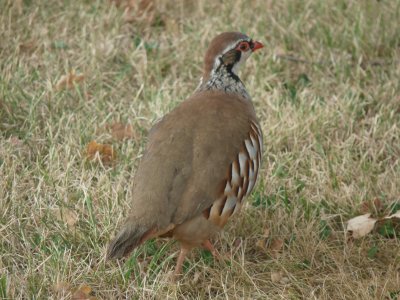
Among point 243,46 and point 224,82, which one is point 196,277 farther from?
point 243,46

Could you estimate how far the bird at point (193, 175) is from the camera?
337 cm

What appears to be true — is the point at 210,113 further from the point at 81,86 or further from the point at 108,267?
the point at 81,86

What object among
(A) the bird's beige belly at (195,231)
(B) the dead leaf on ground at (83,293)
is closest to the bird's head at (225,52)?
(A) the bird's beige belly at (195,231)

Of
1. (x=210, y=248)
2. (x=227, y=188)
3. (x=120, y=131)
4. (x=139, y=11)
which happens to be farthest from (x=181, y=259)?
(x=139, y=11)

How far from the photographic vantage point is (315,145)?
15.1 feet

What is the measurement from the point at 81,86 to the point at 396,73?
1.84 m

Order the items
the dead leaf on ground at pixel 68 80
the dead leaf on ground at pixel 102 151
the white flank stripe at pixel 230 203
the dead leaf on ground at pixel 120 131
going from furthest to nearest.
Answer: the dead leaf on ground at pixel 68 80 < the dead leaf on ground at pixel 120 131 < the dead leaf on ground at pixel 102 151 < the white flank stripe at pixel 230 203

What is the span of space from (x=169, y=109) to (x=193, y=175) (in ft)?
4.61

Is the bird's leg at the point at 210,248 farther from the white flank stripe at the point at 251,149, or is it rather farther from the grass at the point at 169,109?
the white flank stripe at the point at 251,149

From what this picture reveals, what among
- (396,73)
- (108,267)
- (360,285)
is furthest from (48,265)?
(396,73)

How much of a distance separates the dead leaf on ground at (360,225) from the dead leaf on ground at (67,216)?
122cm

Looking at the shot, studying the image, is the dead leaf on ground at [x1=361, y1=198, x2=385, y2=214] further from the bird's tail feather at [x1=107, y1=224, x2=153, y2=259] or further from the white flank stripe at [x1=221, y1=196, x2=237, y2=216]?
the bird's tail feather at [x1=107, y1=224, x2=153, y2=259]

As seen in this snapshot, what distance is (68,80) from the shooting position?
506 cm

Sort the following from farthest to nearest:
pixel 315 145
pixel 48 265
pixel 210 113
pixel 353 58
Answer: pixel 353 58 < pixel 315 145 < pixel 210 113 < pixel 48 265
